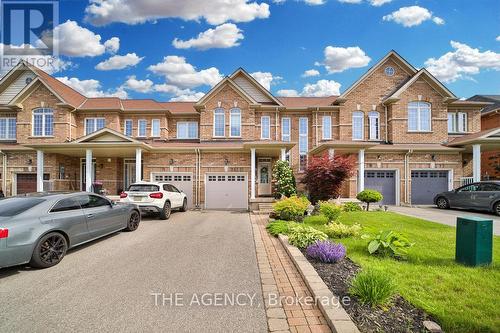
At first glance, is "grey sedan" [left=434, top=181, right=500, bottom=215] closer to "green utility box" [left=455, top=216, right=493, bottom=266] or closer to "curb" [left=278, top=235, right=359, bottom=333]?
"green utility box" [left=455, top=216, right=493, bottom=266]

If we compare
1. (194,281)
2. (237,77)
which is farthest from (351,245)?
(237,77)

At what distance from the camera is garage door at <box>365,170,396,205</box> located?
17.9m

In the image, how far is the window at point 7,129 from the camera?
1986cm

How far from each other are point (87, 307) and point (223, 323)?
2.01 m

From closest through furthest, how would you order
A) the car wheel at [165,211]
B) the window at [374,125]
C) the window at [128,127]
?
the car wheel at [165,211], the window at [374,125], the window at [128,127]

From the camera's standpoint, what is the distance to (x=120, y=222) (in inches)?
328

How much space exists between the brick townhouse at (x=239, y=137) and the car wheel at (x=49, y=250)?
9969 mm

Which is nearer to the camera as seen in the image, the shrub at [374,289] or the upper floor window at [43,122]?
the shrub at [374,289]

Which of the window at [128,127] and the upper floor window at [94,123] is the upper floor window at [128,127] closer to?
the window at [128,127]

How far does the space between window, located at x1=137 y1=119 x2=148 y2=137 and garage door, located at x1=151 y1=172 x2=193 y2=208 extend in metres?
5.54

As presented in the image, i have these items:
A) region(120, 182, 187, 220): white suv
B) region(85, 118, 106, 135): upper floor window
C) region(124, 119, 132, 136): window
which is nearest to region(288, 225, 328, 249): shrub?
region(120, 182, 187, 220): white suv

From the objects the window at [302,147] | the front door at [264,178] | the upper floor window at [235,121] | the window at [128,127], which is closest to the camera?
the front door at [264,178]

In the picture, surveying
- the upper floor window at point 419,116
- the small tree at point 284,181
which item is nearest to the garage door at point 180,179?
the small tree at point 284,181

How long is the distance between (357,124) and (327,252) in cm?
1717
